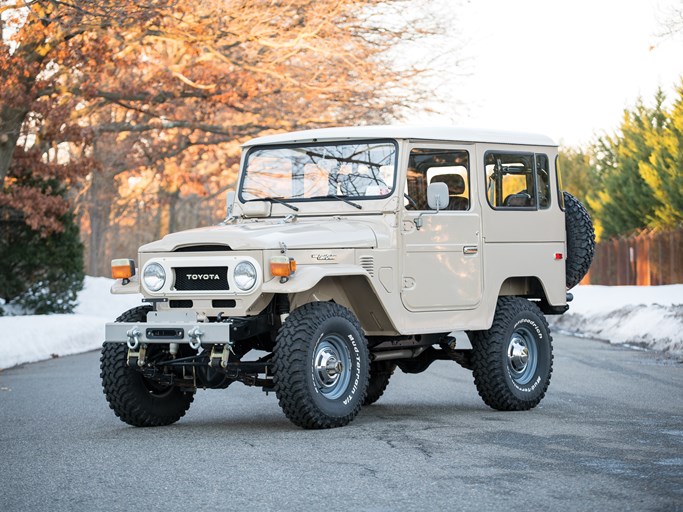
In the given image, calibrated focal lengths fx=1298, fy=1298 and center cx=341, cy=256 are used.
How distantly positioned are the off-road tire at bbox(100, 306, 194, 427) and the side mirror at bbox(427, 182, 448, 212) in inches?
103

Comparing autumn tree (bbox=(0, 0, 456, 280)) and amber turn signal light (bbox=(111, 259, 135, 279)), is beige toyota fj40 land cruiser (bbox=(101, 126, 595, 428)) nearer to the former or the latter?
amber turn signal light (bbox=(111, 259, 135, 279))

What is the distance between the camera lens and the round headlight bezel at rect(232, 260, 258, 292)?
10.4 metres

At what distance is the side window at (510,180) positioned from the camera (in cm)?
1224

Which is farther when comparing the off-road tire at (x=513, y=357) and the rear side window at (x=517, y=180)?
the rear side window at (x=517, y=180)

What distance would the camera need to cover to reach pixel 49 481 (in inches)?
320

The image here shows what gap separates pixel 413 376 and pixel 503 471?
8065mm

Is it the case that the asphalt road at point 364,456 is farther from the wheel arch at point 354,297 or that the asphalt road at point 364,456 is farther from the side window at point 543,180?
the side window at point 543,180

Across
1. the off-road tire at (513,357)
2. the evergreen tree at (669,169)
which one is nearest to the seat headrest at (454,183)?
the off-road tire at (513,357)

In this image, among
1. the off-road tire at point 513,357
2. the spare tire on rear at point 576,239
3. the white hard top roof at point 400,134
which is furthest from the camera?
the spare tire on rear at point 576,239

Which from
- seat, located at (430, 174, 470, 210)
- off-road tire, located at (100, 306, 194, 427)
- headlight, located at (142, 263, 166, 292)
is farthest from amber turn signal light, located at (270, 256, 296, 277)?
seat, located at (430, 174, 470, 210)

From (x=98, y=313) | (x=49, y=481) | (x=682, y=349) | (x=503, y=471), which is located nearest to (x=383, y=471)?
(x=503, y=471)

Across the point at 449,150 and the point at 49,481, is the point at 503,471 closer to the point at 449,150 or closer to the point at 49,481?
the point at 49,481

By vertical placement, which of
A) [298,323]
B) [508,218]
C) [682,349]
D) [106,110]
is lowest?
[682,349]

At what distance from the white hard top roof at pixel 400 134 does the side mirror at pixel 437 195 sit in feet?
1.99
